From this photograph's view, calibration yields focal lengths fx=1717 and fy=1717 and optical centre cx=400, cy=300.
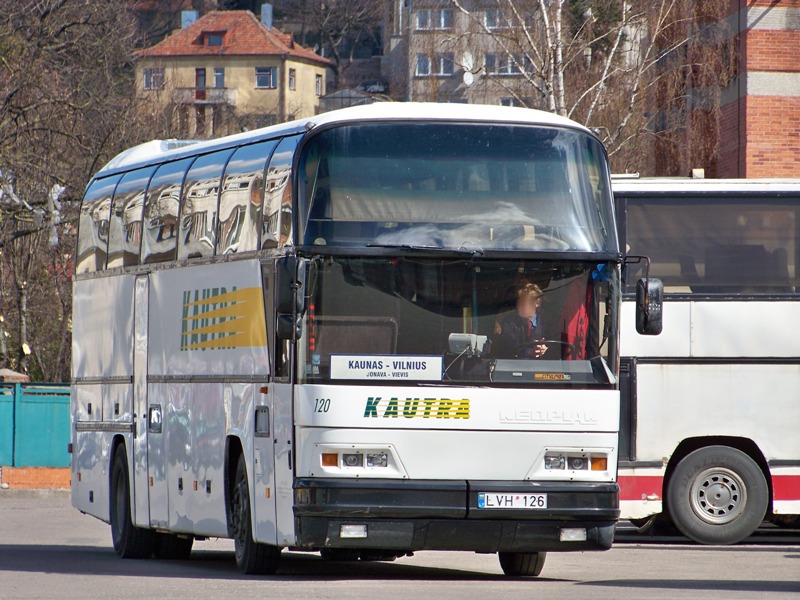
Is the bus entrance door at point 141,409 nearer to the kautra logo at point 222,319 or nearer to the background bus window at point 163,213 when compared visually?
the background bus window at point 163,213

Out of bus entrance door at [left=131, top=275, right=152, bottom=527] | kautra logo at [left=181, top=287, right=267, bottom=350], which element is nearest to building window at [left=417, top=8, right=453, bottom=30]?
bus entrance door at [left=131, top=275, right=152, bottom=527]

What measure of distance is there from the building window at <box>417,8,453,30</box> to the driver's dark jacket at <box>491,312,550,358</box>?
2528 cm

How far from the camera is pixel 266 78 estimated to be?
423ft

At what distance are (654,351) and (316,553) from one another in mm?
4220

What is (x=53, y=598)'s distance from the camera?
11.7m

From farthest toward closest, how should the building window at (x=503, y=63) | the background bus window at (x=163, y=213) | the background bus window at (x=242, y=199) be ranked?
the building window at (x=503, y=63) → the background bus window at (x=163, y=213) → the background bus window at (x=242, y=199)

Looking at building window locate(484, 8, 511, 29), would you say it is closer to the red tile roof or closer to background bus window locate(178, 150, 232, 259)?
background bus window locate(178, 150, 232, 259)

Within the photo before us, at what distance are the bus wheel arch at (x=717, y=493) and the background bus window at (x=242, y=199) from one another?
21.1 ft

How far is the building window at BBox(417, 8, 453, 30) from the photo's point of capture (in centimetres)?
3728

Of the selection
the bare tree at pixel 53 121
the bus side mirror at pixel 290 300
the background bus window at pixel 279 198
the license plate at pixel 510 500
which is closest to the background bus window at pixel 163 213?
the background bus window at pixel 279 198

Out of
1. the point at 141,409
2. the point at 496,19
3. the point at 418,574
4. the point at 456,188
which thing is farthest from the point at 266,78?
the point at 456,188

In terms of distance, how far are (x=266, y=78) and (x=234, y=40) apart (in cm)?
392

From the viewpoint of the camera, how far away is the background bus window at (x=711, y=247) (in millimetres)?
18406

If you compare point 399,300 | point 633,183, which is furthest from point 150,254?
point 633,183
